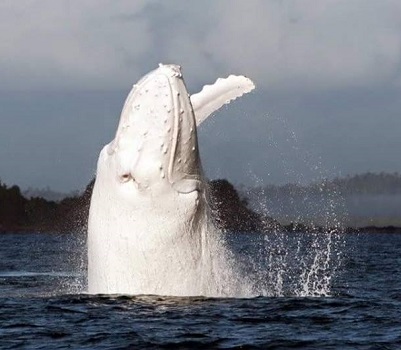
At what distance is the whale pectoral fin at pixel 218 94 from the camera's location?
1338 cm

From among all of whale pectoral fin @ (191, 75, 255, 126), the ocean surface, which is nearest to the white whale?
the ocean surface

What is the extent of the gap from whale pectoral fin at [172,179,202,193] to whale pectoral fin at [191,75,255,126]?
746 mm

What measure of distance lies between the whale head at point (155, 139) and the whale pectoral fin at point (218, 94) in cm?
56

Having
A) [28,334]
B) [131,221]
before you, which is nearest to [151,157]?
[131,221]

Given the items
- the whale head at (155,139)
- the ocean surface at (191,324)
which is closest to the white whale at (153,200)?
the whale head at (155,139)

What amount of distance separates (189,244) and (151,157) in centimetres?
105

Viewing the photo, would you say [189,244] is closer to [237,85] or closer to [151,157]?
[151,157]

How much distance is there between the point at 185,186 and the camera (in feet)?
41.8

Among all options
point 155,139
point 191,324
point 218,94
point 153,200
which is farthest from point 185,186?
point 191,324

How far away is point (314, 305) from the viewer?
1575 cm

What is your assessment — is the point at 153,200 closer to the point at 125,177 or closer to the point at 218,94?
the point at 125,177

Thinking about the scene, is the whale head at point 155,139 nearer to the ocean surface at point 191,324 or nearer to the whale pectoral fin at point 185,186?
the whale pectoral fin at point 185,186

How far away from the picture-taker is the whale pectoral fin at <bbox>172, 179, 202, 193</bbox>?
500 inches

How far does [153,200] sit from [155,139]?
653mm
